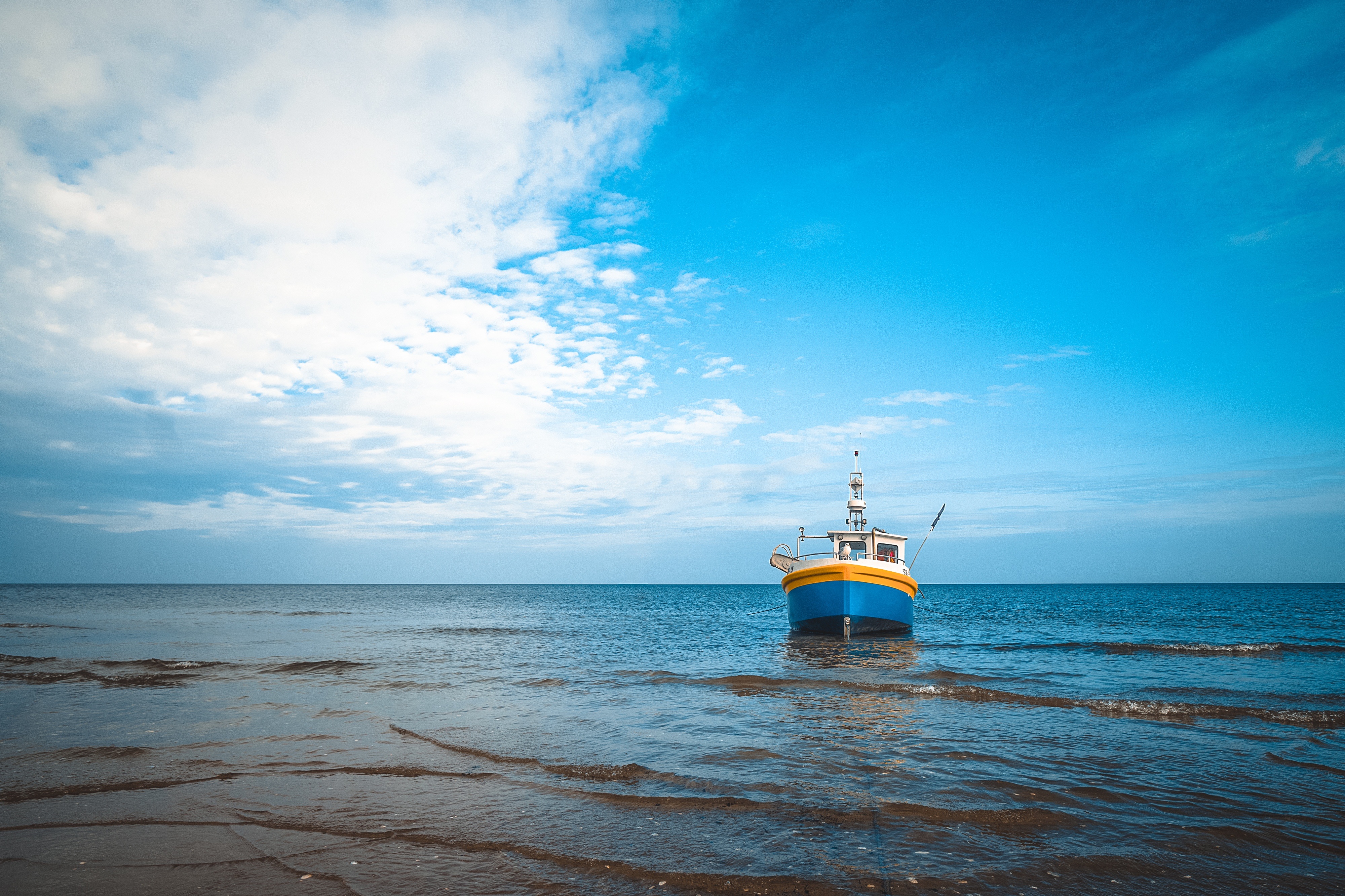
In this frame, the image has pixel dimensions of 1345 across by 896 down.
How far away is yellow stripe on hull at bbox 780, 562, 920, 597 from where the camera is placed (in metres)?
23.9

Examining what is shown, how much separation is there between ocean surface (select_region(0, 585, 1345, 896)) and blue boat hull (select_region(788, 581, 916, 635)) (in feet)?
9.90

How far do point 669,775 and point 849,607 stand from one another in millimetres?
16997

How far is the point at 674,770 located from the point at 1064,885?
184 inches

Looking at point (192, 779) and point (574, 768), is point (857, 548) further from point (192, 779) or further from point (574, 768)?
point (192, 779)

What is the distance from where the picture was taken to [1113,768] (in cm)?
870

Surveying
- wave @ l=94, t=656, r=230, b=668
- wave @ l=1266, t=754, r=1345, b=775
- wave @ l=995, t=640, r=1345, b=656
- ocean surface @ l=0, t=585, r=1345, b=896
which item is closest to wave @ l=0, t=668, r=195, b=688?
ocean surface @ l=0, t=585, r=1345, b=896

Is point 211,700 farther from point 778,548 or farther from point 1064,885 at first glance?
point 778,548

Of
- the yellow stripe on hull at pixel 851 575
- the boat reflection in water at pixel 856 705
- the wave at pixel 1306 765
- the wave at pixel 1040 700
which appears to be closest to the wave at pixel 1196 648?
the yellow stripe on hull at pixel 851 575

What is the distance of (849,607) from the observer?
2388 centimetres

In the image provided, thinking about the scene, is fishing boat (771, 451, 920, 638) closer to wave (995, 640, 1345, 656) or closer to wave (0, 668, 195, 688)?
wave (995, 640, 1345, 656)

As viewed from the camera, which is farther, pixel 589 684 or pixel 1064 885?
pixel 589 684

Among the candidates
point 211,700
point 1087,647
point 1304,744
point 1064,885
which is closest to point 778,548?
point 1087,647

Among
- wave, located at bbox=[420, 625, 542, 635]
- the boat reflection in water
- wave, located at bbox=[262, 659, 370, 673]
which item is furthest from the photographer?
wave, located at bbox=[420, 625, 542, 635]

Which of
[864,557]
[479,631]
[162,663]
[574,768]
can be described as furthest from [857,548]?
[162,663]
